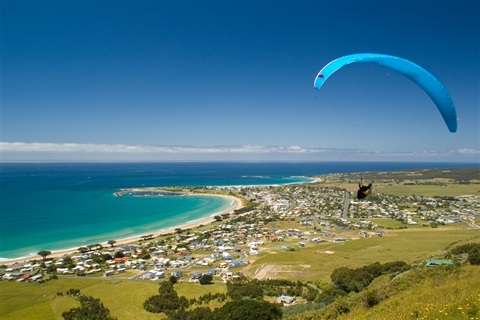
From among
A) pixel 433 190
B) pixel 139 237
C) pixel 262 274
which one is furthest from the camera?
pixel 433 190

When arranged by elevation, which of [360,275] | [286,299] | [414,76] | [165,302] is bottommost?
[165,302]

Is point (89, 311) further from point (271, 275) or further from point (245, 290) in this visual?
point (271, 275)

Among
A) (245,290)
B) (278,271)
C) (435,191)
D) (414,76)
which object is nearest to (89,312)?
(245,290)

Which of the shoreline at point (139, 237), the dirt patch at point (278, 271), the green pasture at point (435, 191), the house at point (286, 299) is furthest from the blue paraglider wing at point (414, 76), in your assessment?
→ the green pasture at point (435, 191)

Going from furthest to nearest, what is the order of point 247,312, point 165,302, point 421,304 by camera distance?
point 165,302 < point 247,312 < point 421,304

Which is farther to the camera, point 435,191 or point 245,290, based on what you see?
point 435,191

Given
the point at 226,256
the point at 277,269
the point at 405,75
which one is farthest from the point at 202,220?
the point at 405,75

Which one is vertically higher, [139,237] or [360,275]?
[360,275]
